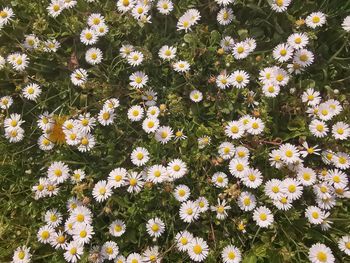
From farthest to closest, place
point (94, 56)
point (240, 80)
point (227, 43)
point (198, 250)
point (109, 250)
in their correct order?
point (94, 56), point (227, 43), point (240, 80), point (109, 250), point (198, 250)

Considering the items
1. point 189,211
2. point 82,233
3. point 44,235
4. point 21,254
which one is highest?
point 189,211

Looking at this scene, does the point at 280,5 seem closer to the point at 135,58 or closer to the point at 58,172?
the point at 135,58

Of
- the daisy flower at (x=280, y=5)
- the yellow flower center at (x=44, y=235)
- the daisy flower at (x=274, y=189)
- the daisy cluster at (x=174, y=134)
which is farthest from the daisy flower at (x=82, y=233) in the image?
the daisy flower at (x=280, y=5)

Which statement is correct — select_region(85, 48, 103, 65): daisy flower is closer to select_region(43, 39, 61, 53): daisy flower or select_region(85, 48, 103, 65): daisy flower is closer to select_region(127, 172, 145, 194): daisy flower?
select_region(43, 39, 61, 53): daisy flower

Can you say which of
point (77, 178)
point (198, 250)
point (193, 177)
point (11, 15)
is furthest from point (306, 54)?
point (11, 15)

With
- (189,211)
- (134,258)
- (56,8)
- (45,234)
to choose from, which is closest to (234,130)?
(189,211)

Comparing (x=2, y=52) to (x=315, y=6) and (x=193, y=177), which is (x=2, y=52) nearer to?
(x=193, y=177)

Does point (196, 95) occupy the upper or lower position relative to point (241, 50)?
lower
